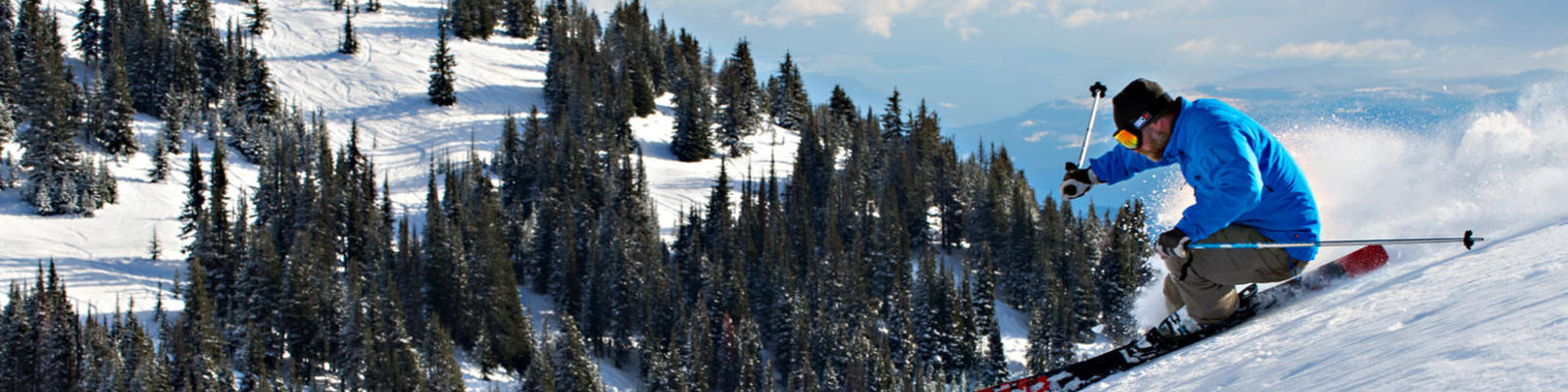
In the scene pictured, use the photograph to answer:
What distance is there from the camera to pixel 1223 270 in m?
8.64

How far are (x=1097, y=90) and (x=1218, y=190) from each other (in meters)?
2.93

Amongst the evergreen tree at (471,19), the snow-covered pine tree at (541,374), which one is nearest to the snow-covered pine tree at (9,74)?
the evergreen tree at (471,19)

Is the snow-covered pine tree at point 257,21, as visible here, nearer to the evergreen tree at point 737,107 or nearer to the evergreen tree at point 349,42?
the evergreen tree at point 349,42

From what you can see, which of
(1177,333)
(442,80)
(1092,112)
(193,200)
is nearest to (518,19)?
(442,80)

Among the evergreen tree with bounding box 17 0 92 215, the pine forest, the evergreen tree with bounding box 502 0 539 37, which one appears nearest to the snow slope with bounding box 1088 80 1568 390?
the pine forest

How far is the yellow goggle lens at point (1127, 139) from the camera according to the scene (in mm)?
8477

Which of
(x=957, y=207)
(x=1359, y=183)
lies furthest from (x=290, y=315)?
(x=1359, y=183)

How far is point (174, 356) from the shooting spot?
67.9 m

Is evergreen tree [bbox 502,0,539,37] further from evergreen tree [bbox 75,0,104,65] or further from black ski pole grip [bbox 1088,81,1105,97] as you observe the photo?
black ski pole grip [bbox 1088,81,1105,97]

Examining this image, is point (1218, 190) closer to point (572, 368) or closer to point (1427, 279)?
point (1427, 279)

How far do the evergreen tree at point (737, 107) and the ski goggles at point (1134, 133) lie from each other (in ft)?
401

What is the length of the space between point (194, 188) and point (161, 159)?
8.15 m

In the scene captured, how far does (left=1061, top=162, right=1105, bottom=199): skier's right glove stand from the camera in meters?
9.68

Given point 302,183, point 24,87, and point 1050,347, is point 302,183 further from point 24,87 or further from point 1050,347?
point 1050,347
